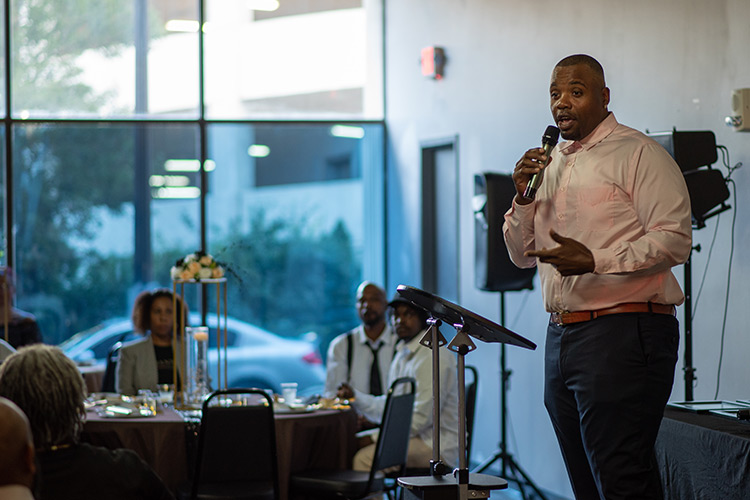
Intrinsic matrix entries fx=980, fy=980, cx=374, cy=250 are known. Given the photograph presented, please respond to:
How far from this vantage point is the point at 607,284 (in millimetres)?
2621

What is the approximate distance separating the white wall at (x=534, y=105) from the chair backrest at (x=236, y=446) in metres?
2.07

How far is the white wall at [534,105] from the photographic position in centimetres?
451

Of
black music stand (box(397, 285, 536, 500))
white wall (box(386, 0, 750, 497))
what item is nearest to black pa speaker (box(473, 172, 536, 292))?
white wall (box(386, 0, 750, 497))

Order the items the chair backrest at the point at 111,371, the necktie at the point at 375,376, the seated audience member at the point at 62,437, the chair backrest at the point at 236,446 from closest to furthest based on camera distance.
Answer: the seated audience member at the point at 62,437 → the chair backrest at the point at 236,446 → the necktie at the point at 375,376 → the chair backrest at the point at 111,371

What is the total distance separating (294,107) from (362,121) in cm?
59

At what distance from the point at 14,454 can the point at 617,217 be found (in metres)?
1.63

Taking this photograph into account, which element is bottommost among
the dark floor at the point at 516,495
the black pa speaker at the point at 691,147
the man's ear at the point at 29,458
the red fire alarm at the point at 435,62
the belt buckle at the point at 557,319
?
the dark floor at the point at 516,495

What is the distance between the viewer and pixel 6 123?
7.64m

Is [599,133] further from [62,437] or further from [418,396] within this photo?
[418,396]

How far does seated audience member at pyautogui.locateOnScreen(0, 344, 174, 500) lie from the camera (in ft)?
8.03

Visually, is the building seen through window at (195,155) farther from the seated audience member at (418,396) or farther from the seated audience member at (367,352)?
the seated audience member at (418,396)

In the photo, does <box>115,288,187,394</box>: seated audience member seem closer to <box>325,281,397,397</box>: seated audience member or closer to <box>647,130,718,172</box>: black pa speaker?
<box>325,281,397,397</box>: seated audience member

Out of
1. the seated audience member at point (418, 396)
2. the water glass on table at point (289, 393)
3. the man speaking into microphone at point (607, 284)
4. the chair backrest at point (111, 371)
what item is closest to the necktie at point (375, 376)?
the seated audience member at point (418, 396)

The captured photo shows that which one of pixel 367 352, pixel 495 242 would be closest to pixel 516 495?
pixel 367 352
